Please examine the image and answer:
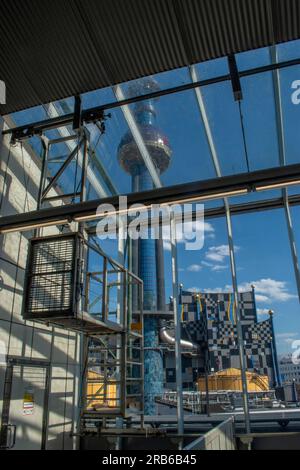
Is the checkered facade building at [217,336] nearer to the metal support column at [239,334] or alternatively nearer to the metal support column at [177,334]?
the metal support column at [239,334]

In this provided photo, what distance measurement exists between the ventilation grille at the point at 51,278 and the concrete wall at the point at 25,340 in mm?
633

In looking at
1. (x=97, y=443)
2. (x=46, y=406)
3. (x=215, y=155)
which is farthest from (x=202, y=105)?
(x=97, y=443)

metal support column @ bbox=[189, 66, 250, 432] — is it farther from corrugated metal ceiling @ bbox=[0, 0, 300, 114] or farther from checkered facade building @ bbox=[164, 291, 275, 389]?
checkered facade building @ bbox=[164, 291, 275, 389]

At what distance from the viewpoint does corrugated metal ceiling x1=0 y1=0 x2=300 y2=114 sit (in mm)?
4035

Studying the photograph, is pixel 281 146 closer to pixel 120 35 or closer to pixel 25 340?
pixel 120 35

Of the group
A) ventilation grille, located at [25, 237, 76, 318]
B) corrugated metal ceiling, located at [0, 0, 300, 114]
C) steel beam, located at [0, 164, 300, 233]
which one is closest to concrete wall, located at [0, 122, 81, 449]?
ventilation grille, located at [25, 237, 76, 318]

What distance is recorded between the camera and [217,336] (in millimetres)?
11281

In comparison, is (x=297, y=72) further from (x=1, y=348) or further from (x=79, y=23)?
(x=1, y=348)

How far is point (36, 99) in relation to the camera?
519 centimetres

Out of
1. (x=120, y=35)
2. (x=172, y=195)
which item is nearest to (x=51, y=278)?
(x=172, y=195)

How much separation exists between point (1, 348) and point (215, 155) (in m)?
4.85

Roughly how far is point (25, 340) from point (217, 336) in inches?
277

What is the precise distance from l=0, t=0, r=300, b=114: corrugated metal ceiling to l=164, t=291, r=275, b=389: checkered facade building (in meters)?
5.40

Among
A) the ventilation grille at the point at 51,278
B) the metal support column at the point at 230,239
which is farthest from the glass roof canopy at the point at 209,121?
the ventilation grille at the point at 51,278
